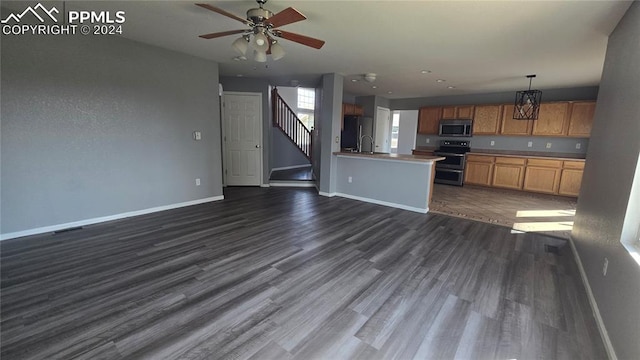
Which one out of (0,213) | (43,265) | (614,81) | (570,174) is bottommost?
(43,265)

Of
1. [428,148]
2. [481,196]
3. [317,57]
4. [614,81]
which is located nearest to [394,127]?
[428,148]

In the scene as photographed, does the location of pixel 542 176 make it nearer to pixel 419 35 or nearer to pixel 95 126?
pixel 419 35

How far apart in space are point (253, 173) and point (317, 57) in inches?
128

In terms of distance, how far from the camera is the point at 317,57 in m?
4.03

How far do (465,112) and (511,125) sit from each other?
1.06 meters

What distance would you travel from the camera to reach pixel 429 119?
748 centimetres

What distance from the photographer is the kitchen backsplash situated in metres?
5.85

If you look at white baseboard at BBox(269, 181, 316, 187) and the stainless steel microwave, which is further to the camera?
the stainless steel microwave

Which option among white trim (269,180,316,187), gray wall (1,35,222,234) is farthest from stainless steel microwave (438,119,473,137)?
gray wall (1,35,222,234)

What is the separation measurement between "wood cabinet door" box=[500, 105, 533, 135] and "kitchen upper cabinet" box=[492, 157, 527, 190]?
661 mm

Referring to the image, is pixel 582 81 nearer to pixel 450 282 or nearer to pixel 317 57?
pixel 317 57

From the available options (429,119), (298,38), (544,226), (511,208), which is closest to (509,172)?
(511,208)

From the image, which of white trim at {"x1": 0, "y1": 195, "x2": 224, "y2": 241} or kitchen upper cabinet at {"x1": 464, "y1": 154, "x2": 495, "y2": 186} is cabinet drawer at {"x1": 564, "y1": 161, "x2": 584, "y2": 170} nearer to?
kitchen upper cabinet at {"x1": 464, "y1": 154, "x2": 495, "y2": 186}

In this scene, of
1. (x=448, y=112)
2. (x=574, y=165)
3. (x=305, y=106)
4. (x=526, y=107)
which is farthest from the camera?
(x=305, y=106)
